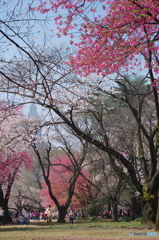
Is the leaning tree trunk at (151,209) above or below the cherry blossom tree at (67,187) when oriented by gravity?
below

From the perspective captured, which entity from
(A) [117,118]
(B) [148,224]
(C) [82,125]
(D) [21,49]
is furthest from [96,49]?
(C) [82,125]

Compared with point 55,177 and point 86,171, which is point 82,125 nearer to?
point 86,171

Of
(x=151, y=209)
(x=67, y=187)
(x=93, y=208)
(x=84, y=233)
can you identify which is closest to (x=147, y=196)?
(x=151, y=209)

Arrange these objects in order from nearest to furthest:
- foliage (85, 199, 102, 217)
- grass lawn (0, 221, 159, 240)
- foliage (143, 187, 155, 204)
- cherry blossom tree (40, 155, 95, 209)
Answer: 1. grass lawn (0, 221, 159, 240)
2. foliage (143, 187, 155, 204)
3. foliage (85, 199, 102, 217)
4. cherry blossom tree (40, 155, 95, 209)

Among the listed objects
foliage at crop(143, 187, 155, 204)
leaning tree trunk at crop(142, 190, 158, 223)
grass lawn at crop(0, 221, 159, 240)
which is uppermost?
foliage at crop(143, 187, 155, 204)

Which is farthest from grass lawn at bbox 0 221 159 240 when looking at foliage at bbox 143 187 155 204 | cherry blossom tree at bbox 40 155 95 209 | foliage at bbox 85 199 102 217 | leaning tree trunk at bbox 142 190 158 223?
cherry blossom tree at bbox 40 155 95 209

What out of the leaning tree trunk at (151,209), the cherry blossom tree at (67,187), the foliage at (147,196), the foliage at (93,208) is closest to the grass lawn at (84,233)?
the leaning tree trunk at (151,209)

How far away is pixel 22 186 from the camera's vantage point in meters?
40.9

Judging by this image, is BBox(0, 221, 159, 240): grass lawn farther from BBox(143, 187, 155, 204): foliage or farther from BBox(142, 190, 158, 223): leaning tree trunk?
BBox(143, 187, 155, 204): foliage

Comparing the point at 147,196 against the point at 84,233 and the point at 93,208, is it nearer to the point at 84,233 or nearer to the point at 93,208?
the point at 84,233

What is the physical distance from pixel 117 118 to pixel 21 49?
16.2m

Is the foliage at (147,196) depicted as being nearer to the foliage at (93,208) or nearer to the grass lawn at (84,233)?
the grass lawn at (84,233)

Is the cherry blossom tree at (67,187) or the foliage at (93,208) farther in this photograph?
the cherry blossom tree at (67,187)

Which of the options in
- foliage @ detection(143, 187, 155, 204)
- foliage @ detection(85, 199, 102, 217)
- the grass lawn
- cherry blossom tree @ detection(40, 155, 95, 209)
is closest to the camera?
the grass lawn
